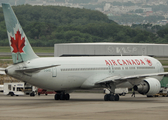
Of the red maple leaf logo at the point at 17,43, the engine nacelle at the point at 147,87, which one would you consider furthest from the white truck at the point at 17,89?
the engine nacelle at the point at 147,87

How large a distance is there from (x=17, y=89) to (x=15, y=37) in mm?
18921

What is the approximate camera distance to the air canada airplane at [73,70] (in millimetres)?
36719

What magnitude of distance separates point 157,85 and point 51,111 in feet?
47.3

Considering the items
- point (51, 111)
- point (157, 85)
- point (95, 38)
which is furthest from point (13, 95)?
point (95, 38)

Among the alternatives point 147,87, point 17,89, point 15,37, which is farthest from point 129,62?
point 17,89

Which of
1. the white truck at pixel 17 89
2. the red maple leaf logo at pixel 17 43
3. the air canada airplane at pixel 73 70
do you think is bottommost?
the white truck at pixel 17 89

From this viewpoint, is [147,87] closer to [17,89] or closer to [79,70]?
[79,70]

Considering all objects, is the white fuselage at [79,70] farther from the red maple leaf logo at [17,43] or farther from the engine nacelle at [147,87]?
the engine nacelle at [147,87]

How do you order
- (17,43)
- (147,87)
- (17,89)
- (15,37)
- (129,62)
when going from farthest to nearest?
1. (17,89)
2. (129,62)
3. (147,87)
4. (17,43)
5. (15,37)

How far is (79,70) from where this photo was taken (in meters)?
40.6

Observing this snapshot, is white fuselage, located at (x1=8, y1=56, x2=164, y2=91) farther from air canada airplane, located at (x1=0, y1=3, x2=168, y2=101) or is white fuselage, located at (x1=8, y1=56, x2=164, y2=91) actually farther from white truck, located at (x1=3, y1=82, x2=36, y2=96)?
white truck, located at (x1=3, y1=82, x2=36, y2=96)

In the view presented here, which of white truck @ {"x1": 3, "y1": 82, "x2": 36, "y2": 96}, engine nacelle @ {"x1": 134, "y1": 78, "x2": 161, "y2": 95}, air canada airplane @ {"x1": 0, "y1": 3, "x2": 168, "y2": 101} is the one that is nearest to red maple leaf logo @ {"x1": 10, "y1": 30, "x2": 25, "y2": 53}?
air canada airplane @ {"x1": 0, "y1": 3, "x2": 168, "y2": 101}

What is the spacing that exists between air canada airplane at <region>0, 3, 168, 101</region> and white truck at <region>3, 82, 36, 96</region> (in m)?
11.9

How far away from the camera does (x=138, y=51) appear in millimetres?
76062
